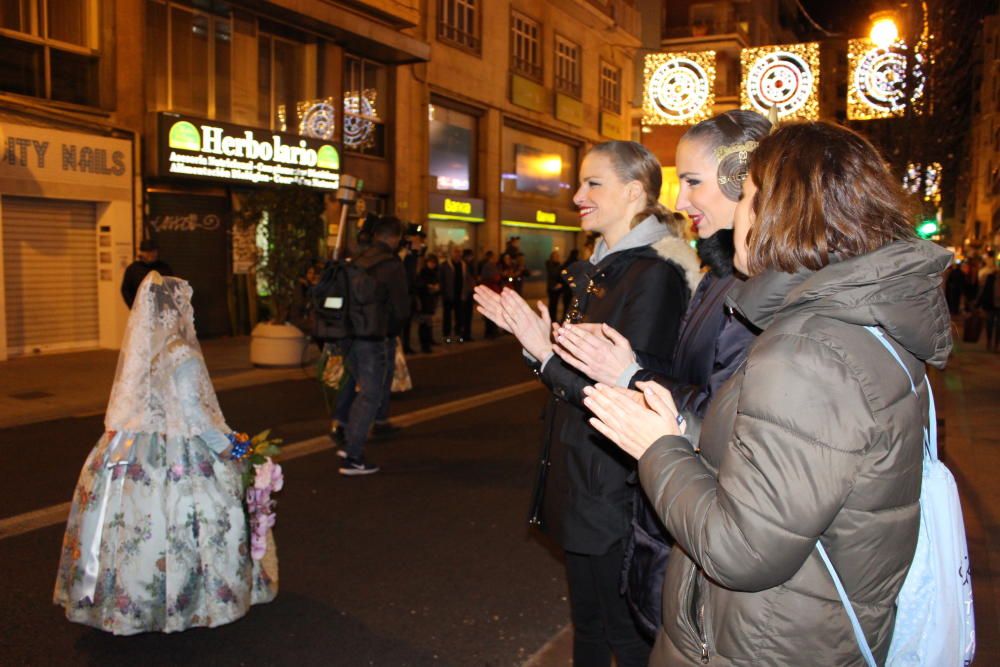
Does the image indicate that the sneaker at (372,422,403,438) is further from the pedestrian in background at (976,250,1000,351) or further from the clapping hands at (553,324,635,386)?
the pedestrian in background at (976,250,1000,351)

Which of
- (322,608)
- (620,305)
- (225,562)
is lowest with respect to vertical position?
(322,608)

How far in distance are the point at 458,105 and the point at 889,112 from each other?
13960 millimetres

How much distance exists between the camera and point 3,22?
13.6m

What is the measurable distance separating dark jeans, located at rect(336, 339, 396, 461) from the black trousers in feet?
14.0

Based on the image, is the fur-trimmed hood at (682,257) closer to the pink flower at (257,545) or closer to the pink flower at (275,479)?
the pink flower at (275,479)

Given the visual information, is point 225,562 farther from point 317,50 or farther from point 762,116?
point 317,50

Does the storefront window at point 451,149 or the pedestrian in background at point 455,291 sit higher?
the storefront window at point 451,149

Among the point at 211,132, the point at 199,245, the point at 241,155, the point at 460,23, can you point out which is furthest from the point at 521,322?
the point at 460,23

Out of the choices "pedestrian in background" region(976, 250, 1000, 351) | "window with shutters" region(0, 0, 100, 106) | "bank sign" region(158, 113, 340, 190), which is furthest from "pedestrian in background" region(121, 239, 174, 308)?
"pedestrian in background" region(976, 250, 1000, 351)

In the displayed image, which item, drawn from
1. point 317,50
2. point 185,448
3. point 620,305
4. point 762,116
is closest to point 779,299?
point 762,116

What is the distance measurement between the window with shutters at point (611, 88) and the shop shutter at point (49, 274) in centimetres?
2416

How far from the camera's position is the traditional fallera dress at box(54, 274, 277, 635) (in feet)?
12.6

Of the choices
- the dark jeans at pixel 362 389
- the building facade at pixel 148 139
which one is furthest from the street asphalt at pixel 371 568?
the building facade at pixel 148 139

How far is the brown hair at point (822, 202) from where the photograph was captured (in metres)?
1.74
